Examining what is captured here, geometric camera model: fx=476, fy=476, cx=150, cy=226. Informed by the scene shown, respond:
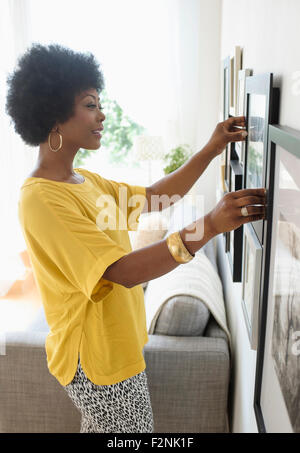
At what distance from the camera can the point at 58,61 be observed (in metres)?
1.24

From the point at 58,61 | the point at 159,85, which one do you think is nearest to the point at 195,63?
the point at 159,85

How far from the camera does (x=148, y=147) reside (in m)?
4.03

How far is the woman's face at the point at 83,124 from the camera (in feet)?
3.96

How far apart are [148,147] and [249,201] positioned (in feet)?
10.8

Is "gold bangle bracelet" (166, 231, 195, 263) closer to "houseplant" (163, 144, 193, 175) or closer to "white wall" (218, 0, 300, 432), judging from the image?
"white wall" (218, 0, 300, 432)

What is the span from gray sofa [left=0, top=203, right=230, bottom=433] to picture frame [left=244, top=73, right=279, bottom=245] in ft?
2.42

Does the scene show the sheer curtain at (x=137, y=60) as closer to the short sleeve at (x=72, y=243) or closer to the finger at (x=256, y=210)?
the short sleeve at (x=72, y=243)

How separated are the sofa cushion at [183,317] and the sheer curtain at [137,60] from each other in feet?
7.23

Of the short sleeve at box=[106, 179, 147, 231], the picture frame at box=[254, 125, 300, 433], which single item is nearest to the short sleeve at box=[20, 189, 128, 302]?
the picture frame at box=[254, 125, 300, 433]

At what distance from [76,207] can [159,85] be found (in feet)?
11.2

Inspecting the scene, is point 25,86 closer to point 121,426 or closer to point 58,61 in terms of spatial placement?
point 58,61

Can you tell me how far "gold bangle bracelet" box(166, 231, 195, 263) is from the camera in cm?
89

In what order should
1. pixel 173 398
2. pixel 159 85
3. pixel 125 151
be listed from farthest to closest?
pixel 125 151, pixel 159 85, pixel 173 398

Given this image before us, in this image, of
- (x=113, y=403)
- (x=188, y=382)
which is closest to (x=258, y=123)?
(x=113, y=403)
